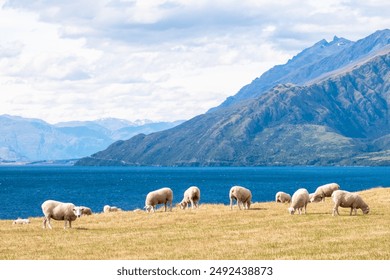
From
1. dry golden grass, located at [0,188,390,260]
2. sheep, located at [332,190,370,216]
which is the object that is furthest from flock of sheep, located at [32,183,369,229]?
dry golden grass, located at [0,188,390,260]

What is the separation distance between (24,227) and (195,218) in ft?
42.8

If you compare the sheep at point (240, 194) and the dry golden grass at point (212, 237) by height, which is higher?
the sheep at point (240, 194)

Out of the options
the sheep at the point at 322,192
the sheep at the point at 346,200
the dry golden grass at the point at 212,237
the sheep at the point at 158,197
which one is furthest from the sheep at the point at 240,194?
the sheep at the point at 322,192

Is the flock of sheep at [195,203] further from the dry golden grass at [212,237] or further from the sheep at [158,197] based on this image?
the dry golden grass at [212,237]

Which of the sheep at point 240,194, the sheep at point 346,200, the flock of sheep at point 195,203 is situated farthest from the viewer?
the sheep at point 240,194

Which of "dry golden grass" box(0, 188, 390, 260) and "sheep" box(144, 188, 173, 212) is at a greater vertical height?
"sheep" box(144, 188, 173, 212)

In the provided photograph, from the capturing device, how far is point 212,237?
35875mm

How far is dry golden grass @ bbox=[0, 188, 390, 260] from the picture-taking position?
29469 mm

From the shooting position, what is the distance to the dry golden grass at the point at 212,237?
29469 millimetres

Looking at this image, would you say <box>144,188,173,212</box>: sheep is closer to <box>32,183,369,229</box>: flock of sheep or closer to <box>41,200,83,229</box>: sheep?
<box>32,183,369,229</box>: flock of sheep

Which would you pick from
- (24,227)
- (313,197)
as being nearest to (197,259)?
(24,227)

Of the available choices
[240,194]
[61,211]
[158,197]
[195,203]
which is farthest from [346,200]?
[61,211]

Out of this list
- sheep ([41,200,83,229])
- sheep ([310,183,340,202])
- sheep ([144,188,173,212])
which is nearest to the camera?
sheep ([41,200,83,229])
